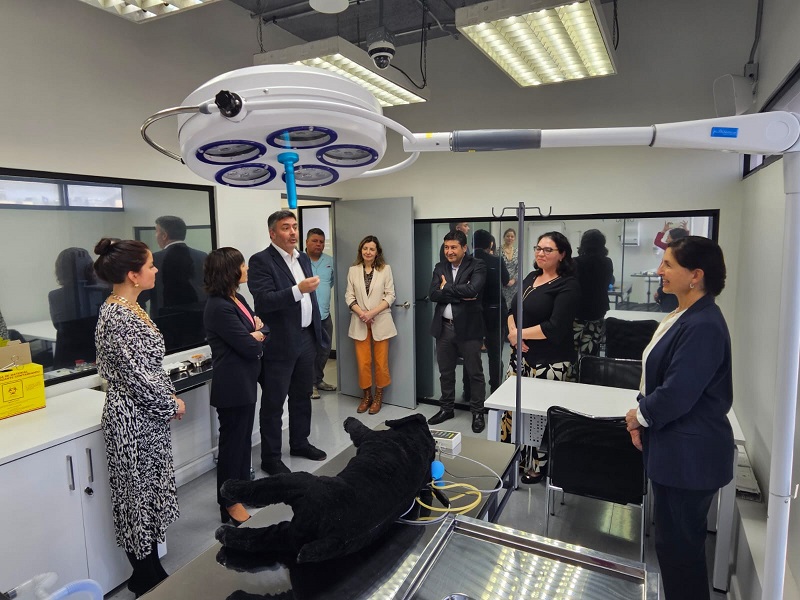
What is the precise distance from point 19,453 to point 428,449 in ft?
5.30

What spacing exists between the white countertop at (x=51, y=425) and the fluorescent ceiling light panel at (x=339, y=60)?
184 cm

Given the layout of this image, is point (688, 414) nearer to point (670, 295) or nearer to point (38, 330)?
point (670, 295)

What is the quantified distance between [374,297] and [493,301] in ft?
3.32

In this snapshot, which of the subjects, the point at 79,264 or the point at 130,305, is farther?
the point at 79,264

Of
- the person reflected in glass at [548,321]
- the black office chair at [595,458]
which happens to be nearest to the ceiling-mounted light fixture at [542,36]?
the person reflected in glass at [548,321]

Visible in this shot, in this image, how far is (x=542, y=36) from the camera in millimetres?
2514

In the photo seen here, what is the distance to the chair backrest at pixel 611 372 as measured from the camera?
2912mm

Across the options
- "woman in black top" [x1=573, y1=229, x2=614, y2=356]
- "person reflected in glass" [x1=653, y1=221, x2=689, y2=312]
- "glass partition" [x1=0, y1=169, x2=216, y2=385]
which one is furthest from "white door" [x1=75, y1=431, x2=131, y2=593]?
"person reflected in glass" [x1=653, y1=221, x2=689, y2=312]

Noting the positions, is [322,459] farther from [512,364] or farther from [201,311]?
[512,364]

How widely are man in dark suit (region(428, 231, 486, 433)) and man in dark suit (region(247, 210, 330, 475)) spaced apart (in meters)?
1.19

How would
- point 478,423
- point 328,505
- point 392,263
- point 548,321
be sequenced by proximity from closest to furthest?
point 328,505
point 548,321
point 478,423
point 392,263

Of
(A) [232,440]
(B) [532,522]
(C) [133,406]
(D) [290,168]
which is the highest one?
(D) [290,168]

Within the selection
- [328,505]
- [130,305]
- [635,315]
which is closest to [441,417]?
[635,315]

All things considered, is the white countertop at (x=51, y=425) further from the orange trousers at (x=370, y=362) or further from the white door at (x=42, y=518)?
the orange trousers at (x=370, y=362)
